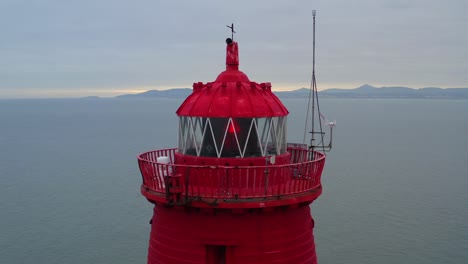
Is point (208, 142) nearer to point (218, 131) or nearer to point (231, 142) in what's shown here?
point (218, 131)

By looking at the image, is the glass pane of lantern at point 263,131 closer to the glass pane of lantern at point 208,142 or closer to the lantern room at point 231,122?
the lantern room at point 231,122

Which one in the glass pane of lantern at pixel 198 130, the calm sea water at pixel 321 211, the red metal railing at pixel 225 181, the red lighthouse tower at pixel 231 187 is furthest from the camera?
the calm sea water at pixel 321 211

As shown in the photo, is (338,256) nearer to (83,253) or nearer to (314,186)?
(83,253)

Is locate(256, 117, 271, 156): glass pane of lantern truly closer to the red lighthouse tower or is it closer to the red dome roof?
the red lighthouse tower

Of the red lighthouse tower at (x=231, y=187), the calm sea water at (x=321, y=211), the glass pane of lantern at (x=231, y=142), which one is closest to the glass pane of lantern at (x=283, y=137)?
the red lighthouse tower at (x=231, y=187)

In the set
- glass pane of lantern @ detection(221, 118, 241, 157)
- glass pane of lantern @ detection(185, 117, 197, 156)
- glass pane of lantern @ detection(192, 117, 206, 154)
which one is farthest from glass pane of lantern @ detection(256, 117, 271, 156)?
glass pane of lantern @ detection(185, 117, 197, 156)

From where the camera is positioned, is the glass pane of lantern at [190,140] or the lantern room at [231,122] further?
the glass pane of lantern at [190,140]
